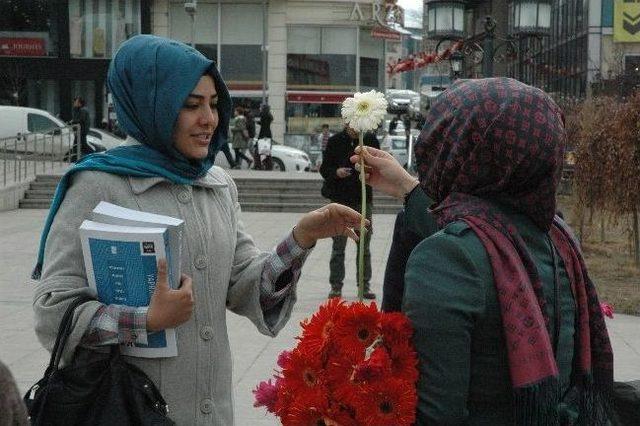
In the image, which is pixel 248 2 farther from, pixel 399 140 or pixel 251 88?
pixel 399 140

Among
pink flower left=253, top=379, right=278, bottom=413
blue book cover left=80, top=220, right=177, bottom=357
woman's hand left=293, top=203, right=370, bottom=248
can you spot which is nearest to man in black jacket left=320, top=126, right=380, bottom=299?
woman's hand left=293, top=203, right=370, bottom=248

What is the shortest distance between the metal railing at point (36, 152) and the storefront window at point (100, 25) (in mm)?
14093

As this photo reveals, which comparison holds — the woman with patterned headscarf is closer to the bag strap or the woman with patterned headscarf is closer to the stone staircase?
the bag strap

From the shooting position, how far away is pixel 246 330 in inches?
334

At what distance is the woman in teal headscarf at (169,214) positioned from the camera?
255cm

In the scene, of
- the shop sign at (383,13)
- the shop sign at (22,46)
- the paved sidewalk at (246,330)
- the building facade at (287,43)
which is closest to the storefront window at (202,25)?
the building facade at (287,43)

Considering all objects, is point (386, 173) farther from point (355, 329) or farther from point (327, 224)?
point (355, 329)

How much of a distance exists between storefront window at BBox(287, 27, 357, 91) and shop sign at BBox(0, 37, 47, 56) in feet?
30.3

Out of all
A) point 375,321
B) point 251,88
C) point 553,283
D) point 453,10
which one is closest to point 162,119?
point 375,321

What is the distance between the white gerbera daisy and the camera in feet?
8.47

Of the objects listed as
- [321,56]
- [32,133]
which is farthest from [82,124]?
[321,56]

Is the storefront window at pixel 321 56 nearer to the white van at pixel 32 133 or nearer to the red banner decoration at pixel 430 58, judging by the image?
the red banner decoration at pixel 430 58

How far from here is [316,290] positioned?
35.3 ft

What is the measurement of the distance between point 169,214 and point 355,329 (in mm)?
703
